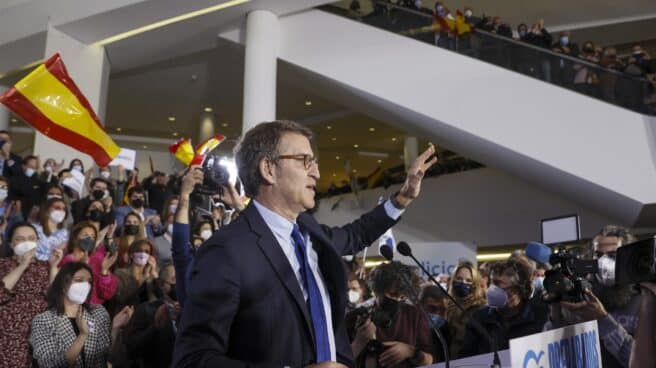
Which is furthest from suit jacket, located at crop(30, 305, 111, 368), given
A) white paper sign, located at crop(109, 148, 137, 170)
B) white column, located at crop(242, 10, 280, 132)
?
white column, located at crop(242, 10, 280, 132)

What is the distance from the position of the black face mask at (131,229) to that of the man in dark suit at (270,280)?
4.33 metres

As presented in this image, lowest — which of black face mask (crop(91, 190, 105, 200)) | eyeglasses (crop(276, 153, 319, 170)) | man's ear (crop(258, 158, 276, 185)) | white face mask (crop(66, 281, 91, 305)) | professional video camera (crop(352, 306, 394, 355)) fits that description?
professional video camera (crop(352, 306, 394, 355))

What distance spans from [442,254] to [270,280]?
724 centimetres

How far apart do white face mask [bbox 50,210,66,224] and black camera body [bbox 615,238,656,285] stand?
5045mm

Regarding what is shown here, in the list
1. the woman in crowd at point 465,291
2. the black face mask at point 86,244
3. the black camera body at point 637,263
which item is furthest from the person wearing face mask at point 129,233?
the black camera body at point 637,263

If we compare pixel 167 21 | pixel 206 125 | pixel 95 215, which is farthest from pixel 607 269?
pixel 206 125

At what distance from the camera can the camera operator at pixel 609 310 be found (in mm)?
2051

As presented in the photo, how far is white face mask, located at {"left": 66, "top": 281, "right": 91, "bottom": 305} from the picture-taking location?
3.64m

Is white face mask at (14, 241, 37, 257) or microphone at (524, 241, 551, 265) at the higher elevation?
microphone at (524, 241, 551, 265)

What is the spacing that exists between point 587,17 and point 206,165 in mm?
14970

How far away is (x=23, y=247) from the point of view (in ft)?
14.2

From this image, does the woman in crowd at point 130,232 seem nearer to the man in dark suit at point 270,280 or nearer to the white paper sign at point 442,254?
the white paper sign at point 442,254

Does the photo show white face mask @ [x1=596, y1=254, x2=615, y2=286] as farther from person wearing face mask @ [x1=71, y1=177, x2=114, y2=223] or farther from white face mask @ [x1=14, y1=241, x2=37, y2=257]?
person wearing face mask @ [x1=71, y1=177, x2=114, y2=223]

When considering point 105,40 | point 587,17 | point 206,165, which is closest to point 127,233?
point 206,165
